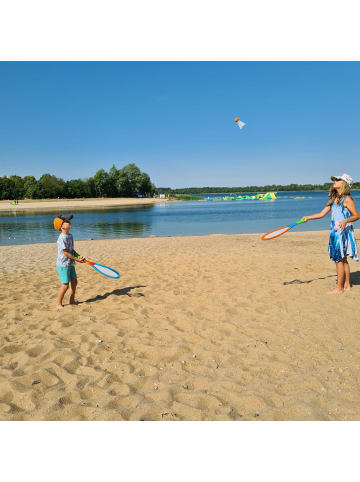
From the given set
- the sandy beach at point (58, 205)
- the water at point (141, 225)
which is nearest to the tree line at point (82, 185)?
the sandy beach at point (58, 205)

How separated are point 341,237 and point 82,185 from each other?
102323 mm

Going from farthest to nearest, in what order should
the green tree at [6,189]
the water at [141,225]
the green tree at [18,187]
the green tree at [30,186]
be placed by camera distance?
the green tree at [18,187], the green tree at [6,189], the green tree at [30,186], the water at [141,225]

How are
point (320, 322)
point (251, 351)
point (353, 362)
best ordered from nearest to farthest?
point (353, 362) < point (251, 351) < point (320, 322)

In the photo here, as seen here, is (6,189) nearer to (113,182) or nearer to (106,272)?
(113,182)

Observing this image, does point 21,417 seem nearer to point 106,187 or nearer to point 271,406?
point 271,406

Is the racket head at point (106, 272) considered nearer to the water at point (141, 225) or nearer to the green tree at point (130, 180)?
the water at point (141, 225)

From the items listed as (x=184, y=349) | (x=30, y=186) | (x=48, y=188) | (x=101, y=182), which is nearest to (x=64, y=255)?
(x=184, y=349)

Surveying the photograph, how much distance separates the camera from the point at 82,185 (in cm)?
10019

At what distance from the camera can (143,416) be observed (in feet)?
9.04

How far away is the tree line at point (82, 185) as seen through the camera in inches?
3718

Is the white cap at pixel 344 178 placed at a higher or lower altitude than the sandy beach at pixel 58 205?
lower

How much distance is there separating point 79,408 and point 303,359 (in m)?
2.54

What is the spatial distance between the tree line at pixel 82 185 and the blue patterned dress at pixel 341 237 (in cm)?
9921

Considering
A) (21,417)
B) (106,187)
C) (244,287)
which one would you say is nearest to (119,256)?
(244,287)
